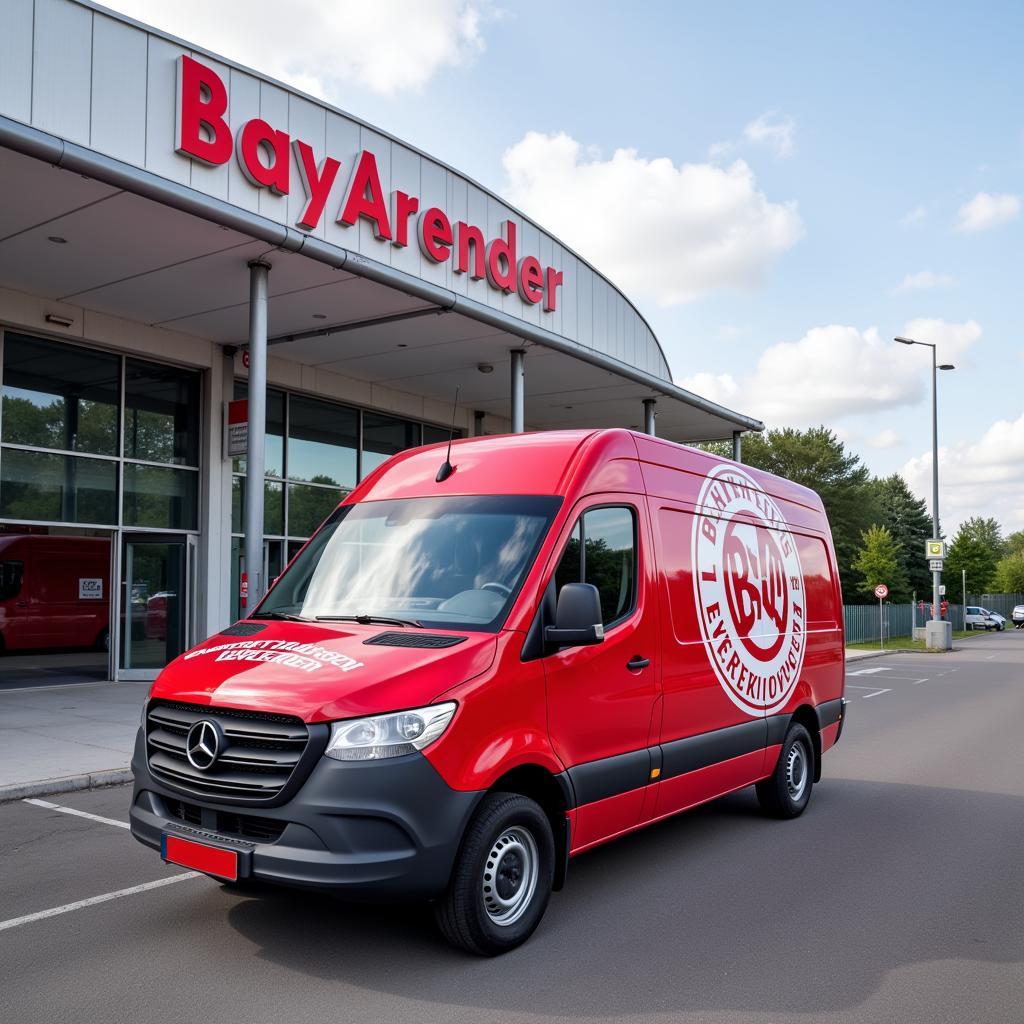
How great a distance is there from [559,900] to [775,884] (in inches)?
50.7

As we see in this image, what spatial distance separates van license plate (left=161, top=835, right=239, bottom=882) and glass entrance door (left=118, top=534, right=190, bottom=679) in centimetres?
1198

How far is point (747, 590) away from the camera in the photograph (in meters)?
6.70

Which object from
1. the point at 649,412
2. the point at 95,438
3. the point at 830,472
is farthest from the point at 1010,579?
the point at 95,438

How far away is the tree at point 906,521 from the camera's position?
7156 centimetres

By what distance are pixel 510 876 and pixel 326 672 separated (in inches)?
49.8

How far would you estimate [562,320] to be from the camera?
59.8ft

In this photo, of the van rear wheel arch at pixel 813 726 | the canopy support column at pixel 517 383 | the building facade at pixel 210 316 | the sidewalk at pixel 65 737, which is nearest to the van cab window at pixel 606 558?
the van rear wheel arch at pixel 813 726

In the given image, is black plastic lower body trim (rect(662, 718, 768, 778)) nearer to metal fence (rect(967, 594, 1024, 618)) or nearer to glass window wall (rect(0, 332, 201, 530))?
glass window wall (rect(0, 332, 201, 530))

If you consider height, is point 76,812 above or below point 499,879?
below

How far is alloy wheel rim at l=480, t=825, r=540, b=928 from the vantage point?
428cm

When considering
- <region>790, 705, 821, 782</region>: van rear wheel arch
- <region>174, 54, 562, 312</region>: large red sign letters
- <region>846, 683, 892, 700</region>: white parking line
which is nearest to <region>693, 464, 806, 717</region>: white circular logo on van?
<region>790, 705, 821, 782</region>: van rear wheel arch

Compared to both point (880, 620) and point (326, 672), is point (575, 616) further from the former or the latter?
point (880, 620)

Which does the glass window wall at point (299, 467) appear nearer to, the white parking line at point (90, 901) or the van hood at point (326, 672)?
the white parking line at point (90, 901)

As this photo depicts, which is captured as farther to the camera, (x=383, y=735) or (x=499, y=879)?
(x=499, y=879)
